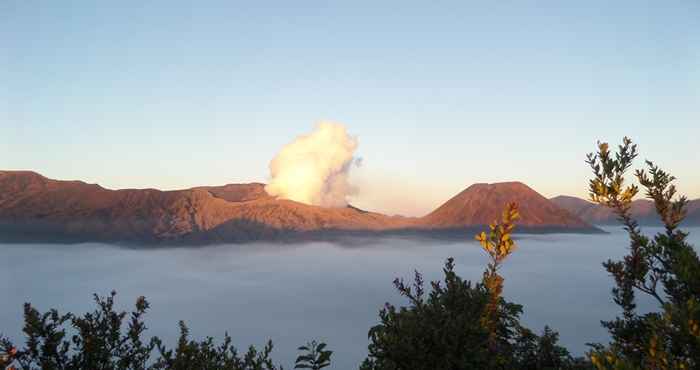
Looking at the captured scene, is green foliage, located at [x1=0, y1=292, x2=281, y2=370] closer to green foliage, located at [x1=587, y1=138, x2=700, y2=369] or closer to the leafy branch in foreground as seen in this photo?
the leafy branch in foreground

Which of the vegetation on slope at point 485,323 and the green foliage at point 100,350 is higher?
the vegetation on slope at point 485,323

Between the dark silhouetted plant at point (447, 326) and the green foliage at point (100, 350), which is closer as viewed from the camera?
the dark silhouetted plant at point (447, 326)

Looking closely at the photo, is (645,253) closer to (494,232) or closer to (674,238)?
(674,238)

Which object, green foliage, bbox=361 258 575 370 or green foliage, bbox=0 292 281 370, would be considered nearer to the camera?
green foliage, bbox=361 258 575 370

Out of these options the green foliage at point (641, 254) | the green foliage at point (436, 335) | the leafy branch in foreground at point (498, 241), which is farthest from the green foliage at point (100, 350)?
the green foliage at point (641, 254)

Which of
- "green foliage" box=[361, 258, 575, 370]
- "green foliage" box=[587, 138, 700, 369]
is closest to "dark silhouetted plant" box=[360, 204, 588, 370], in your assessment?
"green foliage" box=[361, 258, 575, 370]

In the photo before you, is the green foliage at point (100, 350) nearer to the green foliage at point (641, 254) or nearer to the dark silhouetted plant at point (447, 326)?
the dark silhouetted plant at point (447, 326)

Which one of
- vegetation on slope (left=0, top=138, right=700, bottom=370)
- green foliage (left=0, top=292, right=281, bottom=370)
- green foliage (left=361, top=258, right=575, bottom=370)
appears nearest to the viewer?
vegetation on slope (left=0, top=138, right=700, bottom=370)

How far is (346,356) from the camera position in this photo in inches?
7579

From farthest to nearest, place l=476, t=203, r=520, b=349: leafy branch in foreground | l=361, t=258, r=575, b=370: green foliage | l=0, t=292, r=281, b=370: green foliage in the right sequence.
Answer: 1. l=0, t=292, r=281, b=370: green foliage
2. l=476, t=203, r=520, b=349: leafy branch in foreground
3. l=361, t=258, r=575, b=370: green foliage

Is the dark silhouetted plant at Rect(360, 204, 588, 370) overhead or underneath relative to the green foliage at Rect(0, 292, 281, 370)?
overhead

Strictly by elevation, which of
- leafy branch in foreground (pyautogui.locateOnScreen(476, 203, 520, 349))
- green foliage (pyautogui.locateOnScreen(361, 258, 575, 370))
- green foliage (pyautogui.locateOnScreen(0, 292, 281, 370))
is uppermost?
leafy branch in foreground (pyautogui.locateOnScreen(476, 203, 520, 349))

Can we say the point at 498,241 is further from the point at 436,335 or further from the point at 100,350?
the point at 100,350

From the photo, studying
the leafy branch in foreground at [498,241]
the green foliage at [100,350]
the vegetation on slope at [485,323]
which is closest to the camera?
the vegetation on slope at [485,323]
